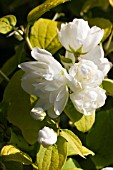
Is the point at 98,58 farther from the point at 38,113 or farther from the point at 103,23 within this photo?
the point at 103,23

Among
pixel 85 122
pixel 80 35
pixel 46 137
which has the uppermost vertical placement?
pixel 80 35

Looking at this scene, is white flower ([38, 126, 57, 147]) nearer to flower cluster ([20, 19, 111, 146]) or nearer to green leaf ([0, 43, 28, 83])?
flower cluster ([20, 19, 111, 146])

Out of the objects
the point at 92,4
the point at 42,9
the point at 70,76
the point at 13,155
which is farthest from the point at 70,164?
the point at 92,4

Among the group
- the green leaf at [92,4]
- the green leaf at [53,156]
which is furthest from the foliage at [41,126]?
the green leaf at [92,4]

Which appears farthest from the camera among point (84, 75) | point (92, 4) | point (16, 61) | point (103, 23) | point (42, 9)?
point (92, 4)

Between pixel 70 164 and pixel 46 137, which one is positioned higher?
pixel 46 137

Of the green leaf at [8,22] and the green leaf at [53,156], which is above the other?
the green leaf at [8,22]

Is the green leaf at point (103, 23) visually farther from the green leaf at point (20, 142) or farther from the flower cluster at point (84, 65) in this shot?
the green leaf at point (20, 142)
